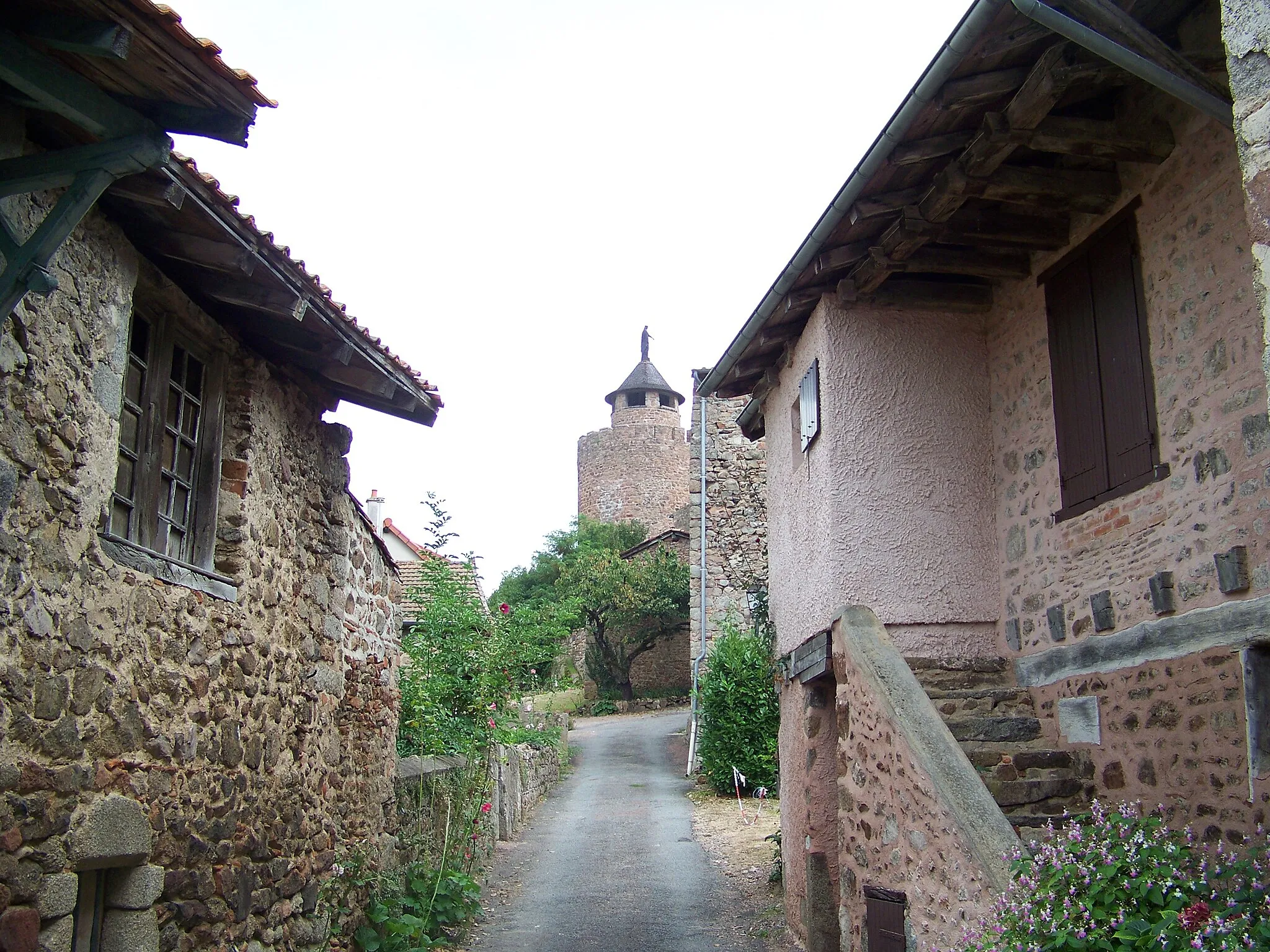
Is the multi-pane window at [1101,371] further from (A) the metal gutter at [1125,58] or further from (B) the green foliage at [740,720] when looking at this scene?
(B) the green foliage at [740,720]

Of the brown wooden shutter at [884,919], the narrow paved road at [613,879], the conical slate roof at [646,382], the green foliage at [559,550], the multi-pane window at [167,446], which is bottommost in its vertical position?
the narrow paved road at [613,879]

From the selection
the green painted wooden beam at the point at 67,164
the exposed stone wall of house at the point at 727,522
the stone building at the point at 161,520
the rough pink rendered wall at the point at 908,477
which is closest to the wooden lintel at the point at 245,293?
the stone building at the point at 161,520

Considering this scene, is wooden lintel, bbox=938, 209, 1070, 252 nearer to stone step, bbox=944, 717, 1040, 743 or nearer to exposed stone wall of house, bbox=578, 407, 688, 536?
stone step, bbox=944, 717, 1040, 743

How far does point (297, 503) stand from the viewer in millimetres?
6922

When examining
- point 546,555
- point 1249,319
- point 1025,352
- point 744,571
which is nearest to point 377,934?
point 1025,352

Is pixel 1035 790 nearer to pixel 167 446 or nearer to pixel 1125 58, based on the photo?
pixel 1125 58

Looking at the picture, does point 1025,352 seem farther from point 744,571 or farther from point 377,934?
point 744,571

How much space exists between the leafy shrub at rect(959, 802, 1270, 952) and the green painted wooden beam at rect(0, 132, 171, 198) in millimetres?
4254

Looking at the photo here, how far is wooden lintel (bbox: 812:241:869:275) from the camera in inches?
272

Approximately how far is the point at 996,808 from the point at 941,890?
476mm

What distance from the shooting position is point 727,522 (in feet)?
70.3

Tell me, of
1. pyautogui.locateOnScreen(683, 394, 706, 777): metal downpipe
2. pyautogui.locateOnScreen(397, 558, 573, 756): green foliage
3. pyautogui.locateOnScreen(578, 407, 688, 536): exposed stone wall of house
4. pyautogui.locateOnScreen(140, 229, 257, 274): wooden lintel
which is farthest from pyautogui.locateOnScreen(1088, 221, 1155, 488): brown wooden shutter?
pyautogui.locateOnScreen(578, 407, 688, 536): exposed stone wall of house

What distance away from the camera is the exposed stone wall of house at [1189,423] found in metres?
4.89

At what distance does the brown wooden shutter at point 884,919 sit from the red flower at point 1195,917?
2.03 metres
